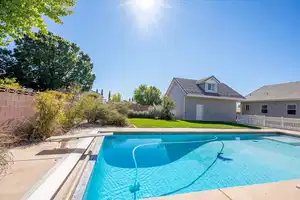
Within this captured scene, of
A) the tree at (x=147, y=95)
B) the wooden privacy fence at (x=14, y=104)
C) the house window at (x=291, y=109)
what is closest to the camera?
the wooden privacy fence at (x=14, y=104)

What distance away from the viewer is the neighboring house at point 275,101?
17016mm

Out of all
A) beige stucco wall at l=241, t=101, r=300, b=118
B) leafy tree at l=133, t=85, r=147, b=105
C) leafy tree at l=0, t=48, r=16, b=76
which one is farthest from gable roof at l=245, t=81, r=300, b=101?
leafy tree at l=0, t=48, r=16, b=76

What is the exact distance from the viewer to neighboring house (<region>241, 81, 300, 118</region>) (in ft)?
55.8

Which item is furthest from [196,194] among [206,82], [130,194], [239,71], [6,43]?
[239,71]

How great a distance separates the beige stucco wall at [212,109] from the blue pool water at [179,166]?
942cm

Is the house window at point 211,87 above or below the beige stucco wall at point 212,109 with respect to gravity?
above

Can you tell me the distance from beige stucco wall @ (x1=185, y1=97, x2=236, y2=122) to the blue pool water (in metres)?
9.42

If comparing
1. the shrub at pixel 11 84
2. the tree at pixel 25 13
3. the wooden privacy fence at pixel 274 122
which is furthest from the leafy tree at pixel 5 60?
the wooden privacy fence at pixel 274 122

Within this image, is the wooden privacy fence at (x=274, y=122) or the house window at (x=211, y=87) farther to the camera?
the house window at (x=211, y=87)

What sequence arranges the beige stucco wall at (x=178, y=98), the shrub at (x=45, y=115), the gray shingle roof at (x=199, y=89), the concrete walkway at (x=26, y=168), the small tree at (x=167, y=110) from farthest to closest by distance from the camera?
the beige stucco wall at (x=178, y=98), the gray shingle roof at (x=199, y=89), the small tree at (x=167, y=110), the shrub at (x=45, y=115), the concrete walkway at (x=26, y=168)

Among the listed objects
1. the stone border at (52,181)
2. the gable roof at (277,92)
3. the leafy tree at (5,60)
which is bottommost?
the stone border at (52,181)

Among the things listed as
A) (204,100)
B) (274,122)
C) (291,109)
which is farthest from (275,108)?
(204,100)

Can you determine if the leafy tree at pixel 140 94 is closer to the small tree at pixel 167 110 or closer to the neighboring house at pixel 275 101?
the neighboring house at pixel 275 101

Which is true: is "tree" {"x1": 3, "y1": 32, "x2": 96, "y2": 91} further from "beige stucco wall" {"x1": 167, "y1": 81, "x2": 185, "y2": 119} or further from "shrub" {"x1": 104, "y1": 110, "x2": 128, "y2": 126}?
"beige stucco wall" {"x1": 167, "y1": 81, "x2": 185, "y2": 119}
